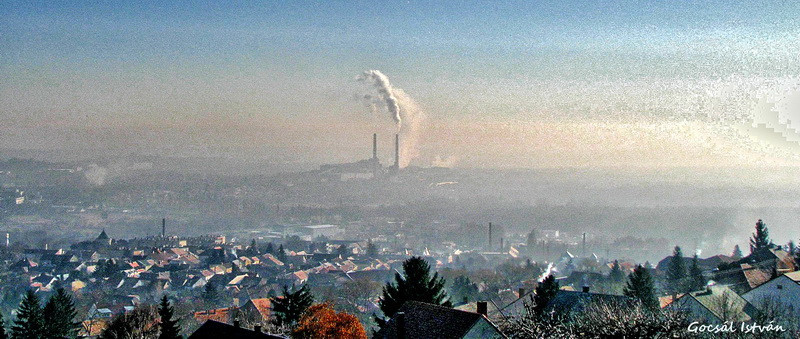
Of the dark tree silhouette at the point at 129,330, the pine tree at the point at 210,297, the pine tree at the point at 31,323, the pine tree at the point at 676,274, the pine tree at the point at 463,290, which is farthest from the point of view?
the pine tree at the point at 210,297

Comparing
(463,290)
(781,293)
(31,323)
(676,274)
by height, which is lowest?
(463,290)

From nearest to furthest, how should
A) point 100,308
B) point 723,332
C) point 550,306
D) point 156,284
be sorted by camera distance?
point 723,332, point 550,306, point 100,308, point 156,284

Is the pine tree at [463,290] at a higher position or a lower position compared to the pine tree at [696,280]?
lower

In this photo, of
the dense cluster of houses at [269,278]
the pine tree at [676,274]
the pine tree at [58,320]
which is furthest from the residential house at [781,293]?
the pine tree at [58,320]

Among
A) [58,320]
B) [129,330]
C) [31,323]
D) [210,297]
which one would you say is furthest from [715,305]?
[210,297]

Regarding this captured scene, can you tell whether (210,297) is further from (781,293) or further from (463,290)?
(781,293)

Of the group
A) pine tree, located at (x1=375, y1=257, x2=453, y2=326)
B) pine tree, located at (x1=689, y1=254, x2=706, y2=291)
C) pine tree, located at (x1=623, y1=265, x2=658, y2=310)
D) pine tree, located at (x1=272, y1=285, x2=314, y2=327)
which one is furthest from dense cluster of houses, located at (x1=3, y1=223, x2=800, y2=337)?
pine tree, located at (x1=272, y1=285, x2=314, y2=327)

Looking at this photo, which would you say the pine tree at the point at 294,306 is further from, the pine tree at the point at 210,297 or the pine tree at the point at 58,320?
the pine tree at the point at 210,297

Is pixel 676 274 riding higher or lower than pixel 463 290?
higher

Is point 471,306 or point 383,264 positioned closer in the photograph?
point 471,306

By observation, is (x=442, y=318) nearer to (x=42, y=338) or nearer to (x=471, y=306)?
(x=471, y=306)

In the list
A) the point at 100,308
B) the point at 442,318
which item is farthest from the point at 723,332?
the point at 100,308
